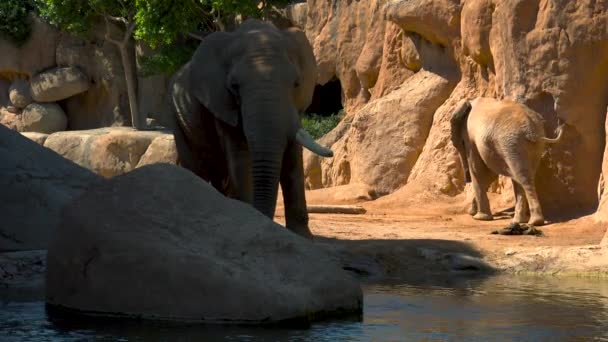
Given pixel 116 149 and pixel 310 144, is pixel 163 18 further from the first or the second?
pixel 310 144

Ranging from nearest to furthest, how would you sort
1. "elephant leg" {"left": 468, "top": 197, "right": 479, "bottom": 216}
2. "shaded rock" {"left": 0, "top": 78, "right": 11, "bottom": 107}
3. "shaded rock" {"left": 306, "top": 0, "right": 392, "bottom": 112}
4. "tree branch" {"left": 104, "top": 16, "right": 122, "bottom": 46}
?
"elephant leg" {"left": 468, "top": 197, "right": 479, "bottom": 216} → "shaded rock" {"left": 306, "top": 0, "right": 392, "bottom": 112} → "tree branch" {"left": 104, "top": 16, "right": 122, "bottom": 46} → "shaded rock" {"left": 0, "top": 78, "right": 11, "bottom": 107}

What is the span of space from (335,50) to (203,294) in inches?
654

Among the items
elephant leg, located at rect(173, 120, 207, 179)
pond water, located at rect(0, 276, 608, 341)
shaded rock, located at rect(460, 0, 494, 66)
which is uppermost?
shaded rock, located at rect(460, 0, 494, 66)

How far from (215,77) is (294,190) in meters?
1.26

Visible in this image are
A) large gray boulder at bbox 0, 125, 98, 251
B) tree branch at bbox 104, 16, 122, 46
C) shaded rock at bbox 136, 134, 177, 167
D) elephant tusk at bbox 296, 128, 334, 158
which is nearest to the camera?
elephant tusk at bbox 296, 128, 334, 158

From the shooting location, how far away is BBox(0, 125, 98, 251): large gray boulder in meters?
10.7

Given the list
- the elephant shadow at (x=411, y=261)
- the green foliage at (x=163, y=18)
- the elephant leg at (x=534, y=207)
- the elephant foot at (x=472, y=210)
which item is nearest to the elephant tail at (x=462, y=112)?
the elephant foot at (x=472, y=210)

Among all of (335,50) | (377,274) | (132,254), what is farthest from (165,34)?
(132,254)

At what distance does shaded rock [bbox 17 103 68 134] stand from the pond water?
72.7 ft

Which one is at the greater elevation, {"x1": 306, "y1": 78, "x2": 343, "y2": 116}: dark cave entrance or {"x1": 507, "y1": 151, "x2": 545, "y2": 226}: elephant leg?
{"x1": 306, "y1": 78, "x2": 343, "y2": 116}: dark cave entrance

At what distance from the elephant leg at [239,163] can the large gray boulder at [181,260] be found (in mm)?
2626

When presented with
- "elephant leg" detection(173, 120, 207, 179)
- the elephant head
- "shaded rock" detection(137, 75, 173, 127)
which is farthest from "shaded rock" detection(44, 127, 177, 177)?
the elephant head

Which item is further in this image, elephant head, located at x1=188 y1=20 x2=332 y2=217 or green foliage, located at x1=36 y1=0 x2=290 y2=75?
green foliage, located at x1=36 y1=0 x2=290 y2=75

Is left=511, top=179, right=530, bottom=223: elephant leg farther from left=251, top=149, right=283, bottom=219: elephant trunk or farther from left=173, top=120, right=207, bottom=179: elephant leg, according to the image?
left=251, top=149, right=283, bottom=219: elephant trunk
